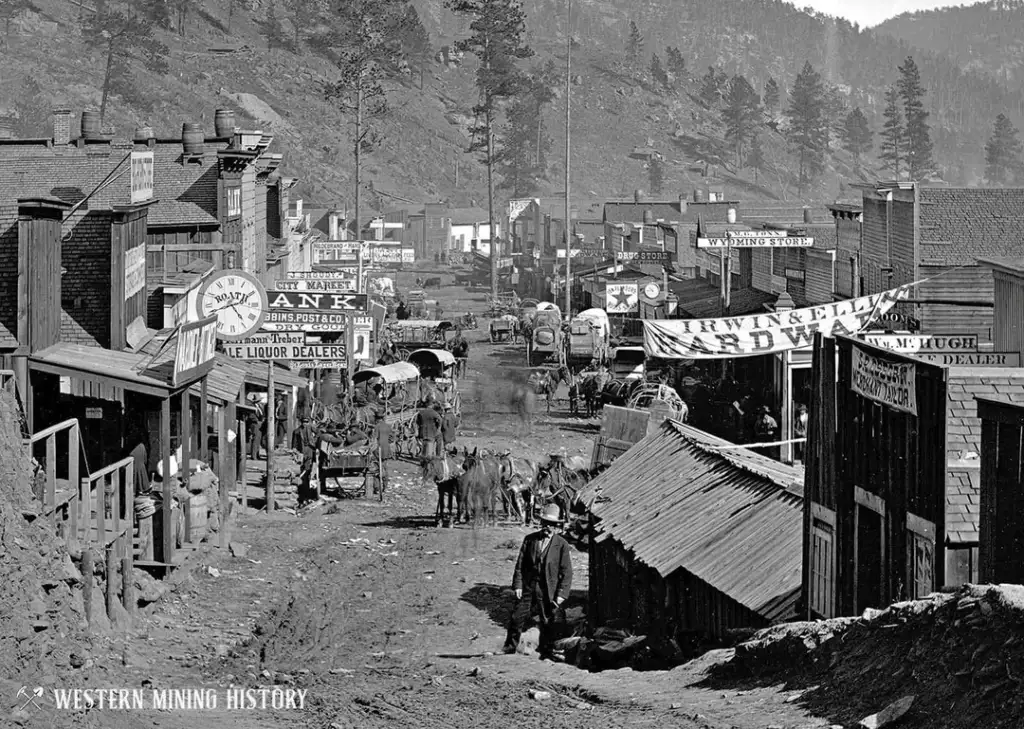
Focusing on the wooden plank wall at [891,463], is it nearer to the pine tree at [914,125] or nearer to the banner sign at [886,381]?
the banner sign at [886,381]

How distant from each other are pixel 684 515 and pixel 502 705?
5373mm

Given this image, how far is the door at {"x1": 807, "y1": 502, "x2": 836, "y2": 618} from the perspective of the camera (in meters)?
16.0

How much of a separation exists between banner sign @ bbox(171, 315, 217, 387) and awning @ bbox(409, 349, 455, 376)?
26.1 meters

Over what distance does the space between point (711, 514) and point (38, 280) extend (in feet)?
33.0

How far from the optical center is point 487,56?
107 metres

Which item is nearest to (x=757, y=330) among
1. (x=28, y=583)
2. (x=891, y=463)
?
(x=891, y=463)

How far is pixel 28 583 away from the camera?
49.0 feet

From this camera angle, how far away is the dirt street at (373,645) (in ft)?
44.1

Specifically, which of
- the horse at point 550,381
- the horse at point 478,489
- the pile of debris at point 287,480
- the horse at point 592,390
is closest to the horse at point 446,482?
the horse at point 478,489

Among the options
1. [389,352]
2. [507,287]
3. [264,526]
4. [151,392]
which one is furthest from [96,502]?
[507,287]

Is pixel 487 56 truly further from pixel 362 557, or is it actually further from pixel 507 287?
pixel 362 557

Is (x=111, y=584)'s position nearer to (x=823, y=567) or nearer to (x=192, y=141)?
(x=823, y=567)

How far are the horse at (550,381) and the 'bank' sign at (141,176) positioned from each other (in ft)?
62.2

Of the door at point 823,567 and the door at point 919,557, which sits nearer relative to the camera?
the door at point 919,557
